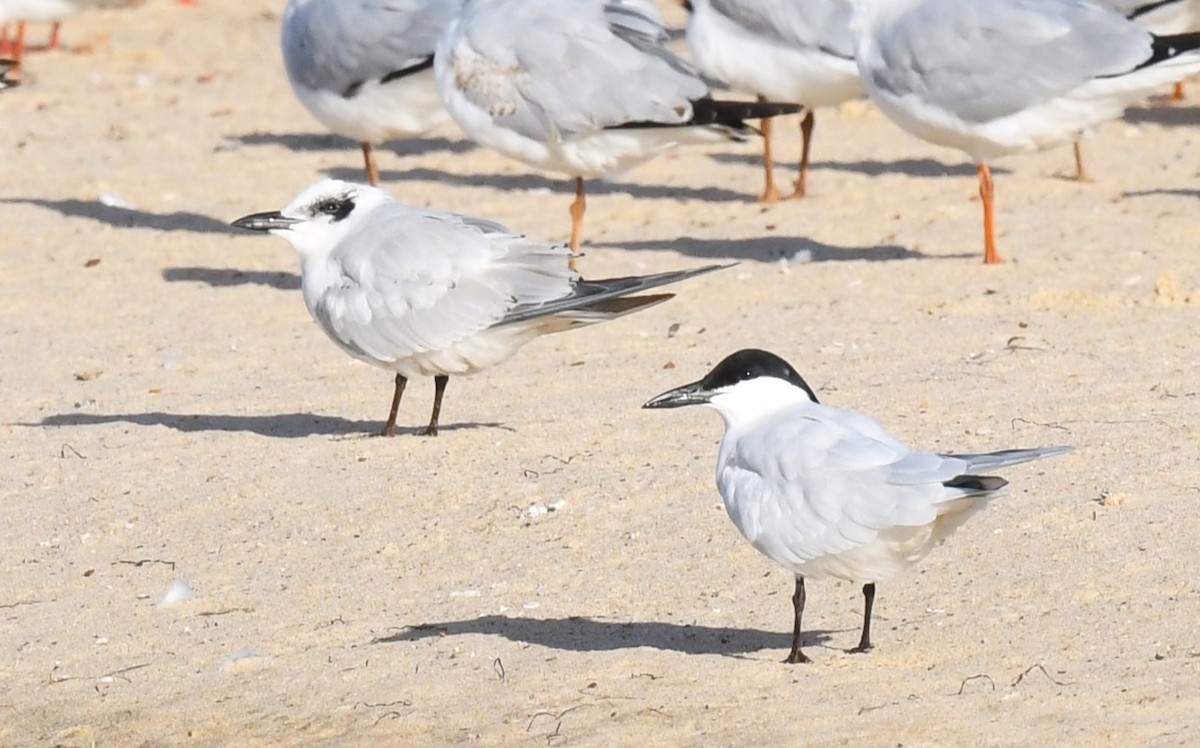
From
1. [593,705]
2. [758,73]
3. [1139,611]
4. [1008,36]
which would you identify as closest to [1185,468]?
[1139,611]

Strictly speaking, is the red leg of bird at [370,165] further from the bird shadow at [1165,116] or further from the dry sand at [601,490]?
the bird shadow at [1165,116]

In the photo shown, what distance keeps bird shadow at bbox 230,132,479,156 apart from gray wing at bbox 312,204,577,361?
636 centimetres

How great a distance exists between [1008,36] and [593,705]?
5472 mm

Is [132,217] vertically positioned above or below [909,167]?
below

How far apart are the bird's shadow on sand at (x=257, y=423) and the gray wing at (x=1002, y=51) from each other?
3.13 m

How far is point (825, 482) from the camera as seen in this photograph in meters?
4.80

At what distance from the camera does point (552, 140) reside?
986cm

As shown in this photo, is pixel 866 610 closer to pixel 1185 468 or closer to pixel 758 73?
pixel 1185 468

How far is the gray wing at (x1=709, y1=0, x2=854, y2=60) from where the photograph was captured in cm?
1109

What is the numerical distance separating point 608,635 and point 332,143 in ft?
28.8

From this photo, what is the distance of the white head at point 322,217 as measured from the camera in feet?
23.9

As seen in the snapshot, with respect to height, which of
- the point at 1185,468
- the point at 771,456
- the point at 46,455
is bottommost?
the point at 46,455

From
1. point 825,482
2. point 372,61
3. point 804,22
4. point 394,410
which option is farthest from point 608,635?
point 804,22

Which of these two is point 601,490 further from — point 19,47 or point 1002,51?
point 19,47
